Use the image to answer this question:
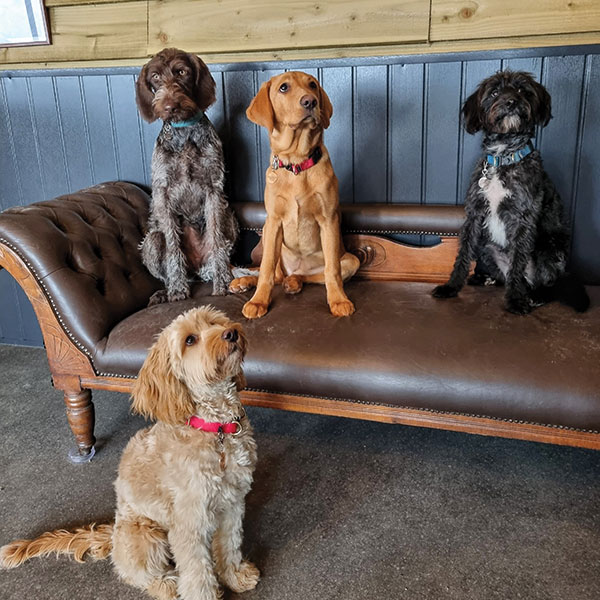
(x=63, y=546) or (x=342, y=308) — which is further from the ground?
(x=342, y=308)

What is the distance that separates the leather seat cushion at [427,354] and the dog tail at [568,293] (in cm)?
4

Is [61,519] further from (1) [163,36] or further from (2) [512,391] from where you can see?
(1) [163,36]

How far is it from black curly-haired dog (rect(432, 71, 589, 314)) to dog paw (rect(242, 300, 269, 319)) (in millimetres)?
735

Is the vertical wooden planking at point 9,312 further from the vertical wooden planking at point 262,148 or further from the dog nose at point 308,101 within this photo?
the dog nose at point 308,101

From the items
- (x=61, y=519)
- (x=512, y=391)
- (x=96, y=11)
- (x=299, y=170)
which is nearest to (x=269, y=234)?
(x=299, y=170)

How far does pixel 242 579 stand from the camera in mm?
1655

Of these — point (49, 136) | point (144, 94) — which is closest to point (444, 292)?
point (144, 94)

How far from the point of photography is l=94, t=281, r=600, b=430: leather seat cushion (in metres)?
1.76

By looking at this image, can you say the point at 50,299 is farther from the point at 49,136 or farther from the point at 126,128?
the point at 49,136

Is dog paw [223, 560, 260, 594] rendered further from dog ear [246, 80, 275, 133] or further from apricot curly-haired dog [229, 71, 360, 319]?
dog ear [246, 80, 275, 133]

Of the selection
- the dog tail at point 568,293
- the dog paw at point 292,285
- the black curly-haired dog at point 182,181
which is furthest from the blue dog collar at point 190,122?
the dog tail at point 568,293

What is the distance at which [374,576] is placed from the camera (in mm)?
1699

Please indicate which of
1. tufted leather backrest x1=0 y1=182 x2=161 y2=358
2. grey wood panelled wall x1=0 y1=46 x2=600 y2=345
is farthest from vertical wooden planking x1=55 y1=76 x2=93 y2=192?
tufted leather backrest x1=0 y1=182 x2=161 y2=358

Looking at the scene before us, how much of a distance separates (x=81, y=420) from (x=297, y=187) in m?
1.29
